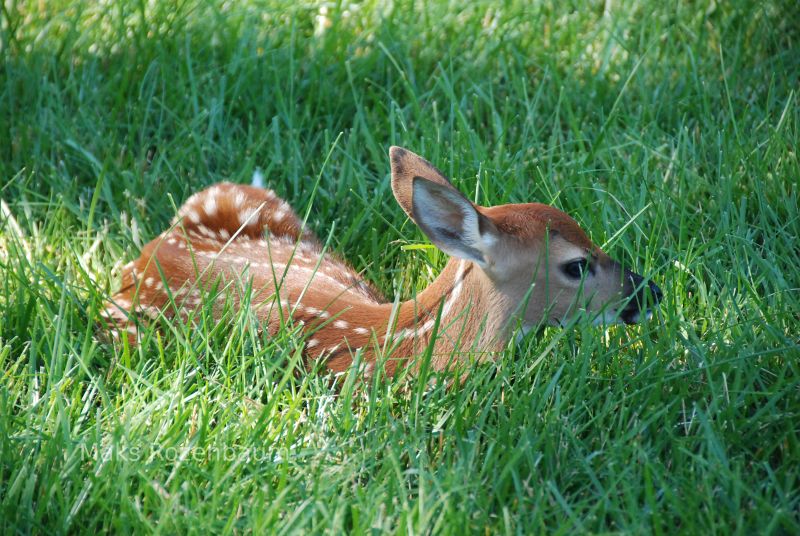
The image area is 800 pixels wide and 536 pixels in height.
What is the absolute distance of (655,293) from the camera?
304cm

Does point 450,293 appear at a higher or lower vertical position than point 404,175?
lower

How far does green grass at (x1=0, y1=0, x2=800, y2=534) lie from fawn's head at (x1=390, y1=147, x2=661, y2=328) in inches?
3.5

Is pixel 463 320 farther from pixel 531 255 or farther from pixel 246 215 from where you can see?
pixel 246 215

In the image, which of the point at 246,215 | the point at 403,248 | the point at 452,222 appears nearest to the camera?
the point at 452,222

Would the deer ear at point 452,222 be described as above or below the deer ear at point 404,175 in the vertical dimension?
below

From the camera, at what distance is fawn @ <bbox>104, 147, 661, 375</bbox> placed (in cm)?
293

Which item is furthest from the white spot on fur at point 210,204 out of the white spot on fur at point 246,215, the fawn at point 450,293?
the fawn at point 450,293

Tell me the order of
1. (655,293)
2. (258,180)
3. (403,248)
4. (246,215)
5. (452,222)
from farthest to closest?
(258,180) → (246,215) → (403,248) → (655,293) → (452,222)

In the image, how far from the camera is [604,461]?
249cm

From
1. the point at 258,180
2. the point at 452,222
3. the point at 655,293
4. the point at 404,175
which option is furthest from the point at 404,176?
the point at 258,180

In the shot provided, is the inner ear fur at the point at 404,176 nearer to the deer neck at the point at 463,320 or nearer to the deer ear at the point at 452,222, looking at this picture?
the deer ear at the point at 452,222

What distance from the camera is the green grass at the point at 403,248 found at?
7.82 ft

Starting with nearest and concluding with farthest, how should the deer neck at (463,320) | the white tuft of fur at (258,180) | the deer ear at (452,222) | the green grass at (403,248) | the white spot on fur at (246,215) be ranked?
the green grass at (403,248) < the deer ear at (452,222) < the deer neck at (463,320) < the white spot on fur at (246,215) < the white tuft of fur at (258,180)

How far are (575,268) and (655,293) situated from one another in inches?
9.0
